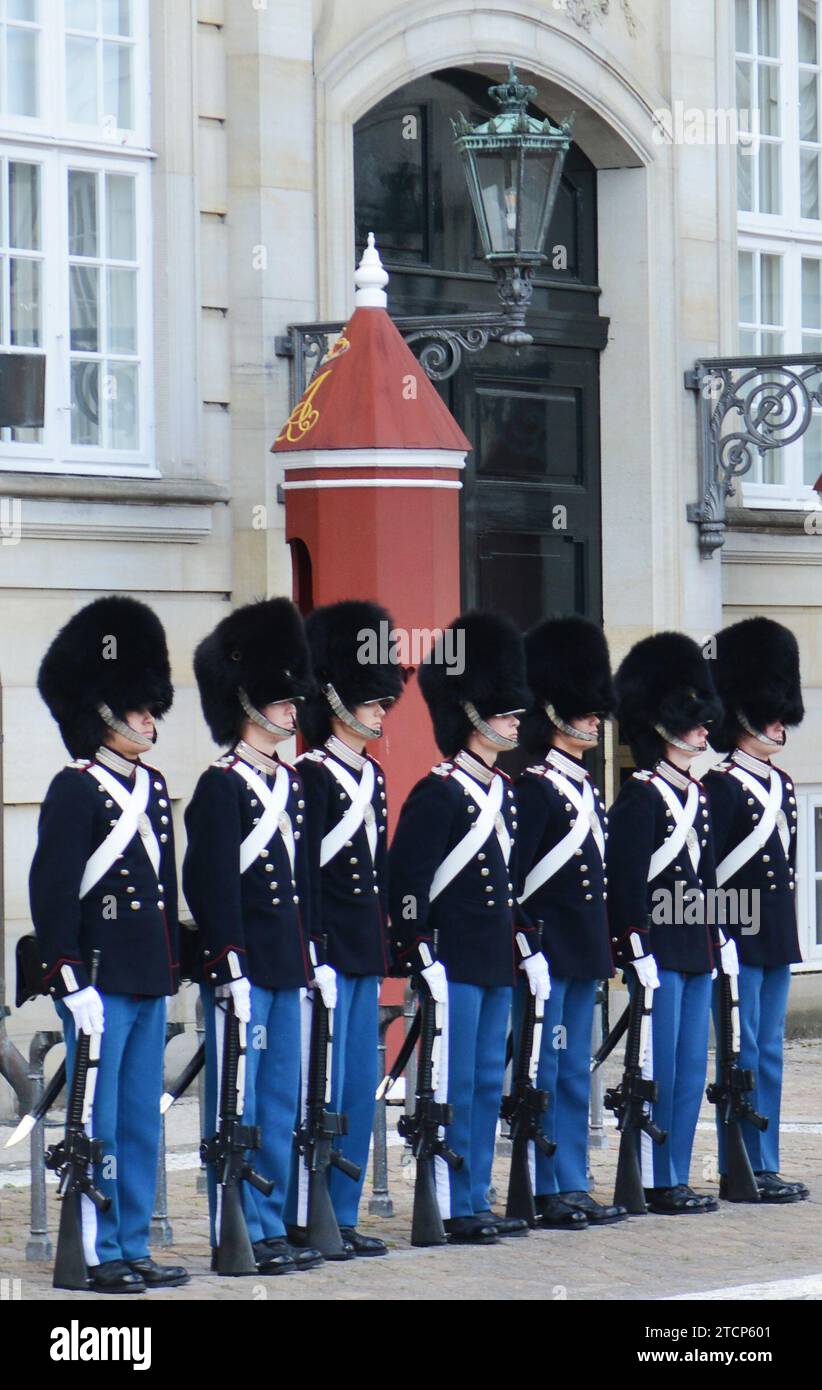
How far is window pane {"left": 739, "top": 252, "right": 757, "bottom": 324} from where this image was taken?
43.7 feet

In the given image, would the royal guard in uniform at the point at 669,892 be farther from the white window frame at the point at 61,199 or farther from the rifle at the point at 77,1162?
the white window frame at the point at 61,199

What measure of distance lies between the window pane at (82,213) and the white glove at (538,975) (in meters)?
4.02

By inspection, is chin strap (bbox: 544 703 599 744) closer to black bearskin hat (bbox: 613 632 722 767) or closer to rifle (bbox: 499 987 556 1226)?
black bearskin hat (bbox: 613 632 722 767)

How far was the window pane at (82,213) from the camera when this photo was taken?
10.5 metres

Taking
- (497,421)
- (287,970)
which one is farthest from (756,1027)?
(497,421)

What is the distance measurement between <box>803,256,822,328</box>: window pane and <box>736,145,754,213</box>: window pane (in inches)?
19.9

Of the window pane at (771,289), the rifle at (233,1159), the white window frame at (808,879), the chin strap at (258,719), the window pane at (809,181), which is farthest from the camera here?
the window pane at (809,181)

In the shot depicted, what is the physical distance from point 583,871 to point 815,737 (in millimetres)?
5584

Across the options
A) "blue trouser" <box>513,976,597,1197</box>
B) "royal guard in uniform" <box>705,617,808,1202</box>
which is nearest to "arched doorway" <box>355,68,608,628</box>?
"royal guard in uniform" <box>705,617,808,1202</box>

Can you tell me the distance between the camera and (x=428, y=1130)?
762cm

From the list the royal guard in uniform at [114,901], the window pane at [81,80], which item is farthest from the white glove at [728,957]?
the window pane at [81,80]

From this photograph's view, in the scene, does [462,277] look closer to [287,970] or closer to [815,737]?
[815,737]

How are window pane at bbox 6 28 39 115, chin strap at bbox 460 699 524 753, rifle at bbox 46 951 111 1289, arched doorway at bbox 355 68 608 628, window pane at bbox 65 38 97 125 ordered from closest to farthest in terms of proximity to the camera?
rifle at bbox 46 951 111 1289 → chin strap at bbox 460 699 524 753 → window pane at bbox 6 28 39 115 → window pane at bbox 65 38 97 125 → arched doorway at bbox 355 68 608 628

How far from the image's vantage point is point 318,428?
9750mm
